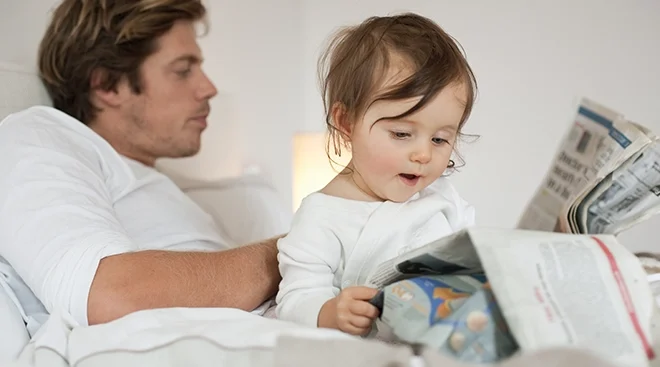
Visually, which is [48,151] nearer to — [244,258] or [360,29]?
[244,258]

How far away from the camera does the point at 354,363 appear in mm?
658

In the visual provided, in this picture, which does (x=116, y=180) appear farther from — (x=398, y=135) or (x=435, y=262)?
(x=435, y=262)

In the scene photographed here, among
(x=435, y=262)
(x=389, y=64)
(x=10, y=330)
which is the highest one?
(x=389, y=64)

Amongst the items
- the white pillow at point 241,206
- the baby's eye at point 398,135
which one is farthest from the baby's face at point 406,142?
the white pillow at point 241,206

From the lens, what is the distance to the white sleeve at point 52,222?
104cm

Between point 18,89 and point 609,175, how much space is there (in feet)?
3.89

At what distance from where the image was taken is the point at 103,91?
1.64 m

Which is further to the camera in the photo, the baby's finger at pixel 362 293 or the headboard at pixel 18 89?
the headboard at pixel 18 89

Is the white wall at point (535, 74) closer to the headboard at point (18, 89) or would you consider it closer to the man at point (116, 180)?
the man at point (116, 180)

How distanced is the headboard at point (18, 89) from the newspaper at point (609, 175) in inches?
42.9

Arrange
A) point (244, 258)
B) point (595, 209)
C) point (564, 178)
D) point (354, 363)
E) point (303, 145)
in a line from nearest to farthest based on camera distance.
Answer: point (354, 363), point (595, 209), point (564, 178), point (244, 258), point (303, 145)

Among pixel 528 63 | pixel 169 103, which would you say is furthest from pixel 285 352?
pixel 528 63

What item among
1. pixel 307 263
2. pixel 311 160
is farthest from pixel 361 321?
pixel 311 160

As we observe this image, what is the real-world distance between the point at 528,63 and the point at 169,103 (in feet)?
4.26
